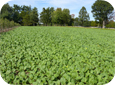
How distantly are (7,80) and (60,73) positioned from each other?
1517 mm

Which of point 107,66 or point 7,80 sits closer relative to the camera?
point 7,80

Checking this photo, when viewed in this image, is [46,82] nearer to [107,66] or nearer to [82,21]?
[107,66]

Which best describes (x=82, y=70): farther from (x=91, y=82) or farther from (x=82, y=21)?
(x=82, y=21)

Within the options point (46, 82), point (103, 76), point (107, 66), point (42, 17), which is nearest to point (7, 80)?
point (46, 82)

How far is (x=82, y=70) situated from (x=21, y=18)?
201ft

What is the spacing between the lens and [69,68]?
2.83m

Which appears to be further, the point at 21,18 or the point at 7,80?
the point at 21,18

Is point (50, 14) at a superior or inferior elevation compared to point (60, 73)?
superior

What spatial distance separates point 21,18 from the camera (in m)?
56.5

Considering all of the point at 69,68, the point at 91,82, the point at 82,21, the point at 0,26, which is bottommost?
the point at 91,82

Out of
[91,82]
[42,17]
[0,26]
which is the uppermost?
[42,17]

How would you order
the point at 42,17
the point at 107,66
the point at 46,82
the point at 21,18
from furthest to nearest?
1. the point at 21,18
2. the point at 42,17
3. the point at 107,66
4. the point at 46,82

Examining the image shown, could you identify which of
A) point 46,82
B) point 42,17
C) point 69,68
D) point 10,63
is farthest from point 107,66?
point 42,17

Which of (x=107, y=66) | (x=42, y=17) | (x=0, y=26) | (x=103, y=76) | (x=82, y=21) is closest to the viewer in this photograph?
(x=103, y=76)
